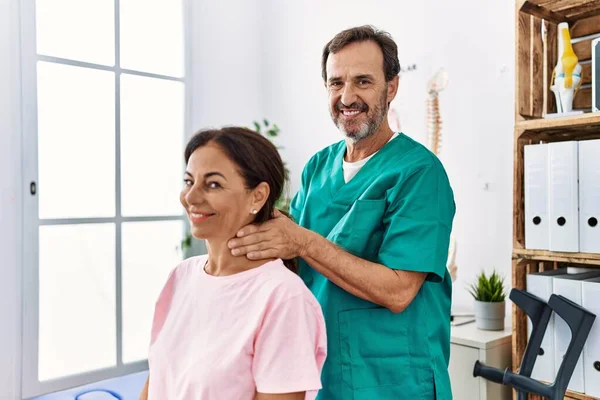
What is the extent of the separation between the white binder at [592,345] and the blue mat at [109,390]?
2.10 m

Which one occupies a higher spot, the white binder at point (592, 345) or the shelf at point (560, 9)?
the shelf at point (560, 9)

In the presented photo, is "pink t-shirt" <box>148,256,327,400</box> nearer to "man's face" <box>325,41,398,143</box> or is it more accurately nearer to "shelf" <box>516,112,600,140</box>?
"man's face" <box>325,41,398,143</box>

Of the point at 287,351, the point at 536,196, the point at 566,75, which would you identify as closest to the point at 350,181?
the point at 287,351

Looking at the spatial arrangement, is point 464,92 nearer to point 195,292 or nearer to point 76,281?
point 195,292

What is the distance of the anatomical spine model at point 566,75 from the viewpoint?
1.91m

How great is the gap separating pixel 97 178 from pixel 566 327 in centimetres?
228

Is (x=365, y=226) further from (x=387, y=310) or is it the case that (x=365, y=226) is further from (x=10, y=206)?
(x=10, y=206)

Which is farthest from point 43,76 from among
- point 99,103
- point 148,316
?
point 148,316

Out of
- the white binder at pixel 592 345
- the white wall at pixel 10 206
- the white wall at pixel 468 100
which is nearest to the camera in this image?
the white binder at pixel 592 345

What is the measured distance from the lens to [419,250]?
1.17 m

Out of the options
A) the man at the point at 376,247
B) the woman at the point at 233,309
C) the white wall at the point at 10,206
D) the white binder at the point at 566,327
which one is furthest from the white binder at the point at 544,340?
the white wall at the point at 10,206

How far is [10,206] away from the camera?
2582 mm

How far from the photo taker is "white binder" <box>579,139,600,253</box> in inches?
67.4

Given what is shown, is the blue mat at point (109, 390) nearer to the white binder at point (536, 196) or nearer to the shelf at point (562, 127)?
the white binder at point (536, 196)
